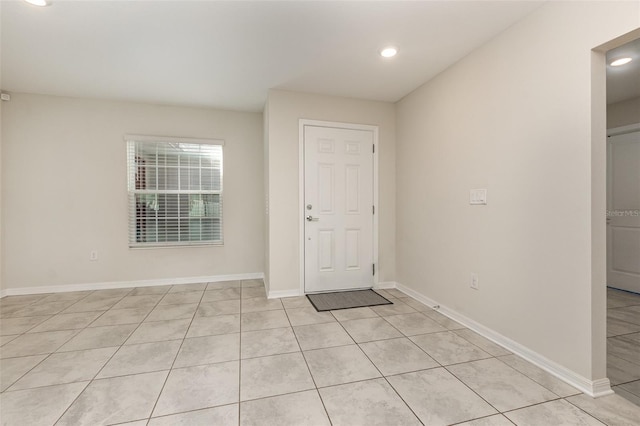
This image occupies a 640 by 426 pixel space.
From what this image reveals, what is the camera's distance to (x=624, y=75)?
A: 2922 millimetres

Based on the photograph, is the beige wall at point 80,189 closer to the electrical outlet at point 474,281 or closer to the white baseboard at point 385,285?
the white baseboard at point 385,285

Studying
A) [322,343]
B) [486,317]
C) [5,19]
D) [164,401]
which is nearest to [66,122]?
[5,19]

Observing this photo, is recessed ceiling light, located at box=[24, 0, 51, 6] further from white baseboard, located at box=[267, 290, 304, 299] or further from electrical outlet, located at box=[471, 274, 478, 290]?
electrical outlet, located at box=[471, 274, 478, 290]

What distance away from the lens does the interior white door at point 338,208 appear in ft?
11.3

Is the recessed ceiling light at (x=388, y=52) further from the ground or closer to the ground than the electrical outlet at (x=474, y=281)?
further from the ground

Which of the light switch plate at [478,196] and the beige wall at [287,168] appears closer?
the light switch plate at [478,196]

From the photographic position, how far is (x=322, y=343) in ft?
7.34

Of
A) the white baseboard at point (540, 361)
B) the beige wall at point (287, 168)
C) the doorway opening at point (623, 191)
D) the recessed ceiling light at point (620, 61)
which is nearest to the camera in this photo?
the white baseboard at point (540, 361)

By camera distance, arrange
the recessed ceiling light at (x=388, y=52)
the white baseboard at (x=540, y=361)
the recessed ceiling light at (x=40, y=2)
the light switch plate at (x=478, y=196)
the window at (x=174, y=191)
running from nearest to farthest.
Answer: the white baseboard at (x=540, y=361) → the recessed ceiling light at (x=40, y=2) → the light switch plate at (x=478, y=196) → the recessed ceiling light at (x=388, y=52) → the window at (x=174, y=191)

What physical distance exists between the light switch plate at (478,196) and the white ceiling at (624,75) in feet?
5.64

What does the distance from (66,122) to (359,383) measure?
4556mm

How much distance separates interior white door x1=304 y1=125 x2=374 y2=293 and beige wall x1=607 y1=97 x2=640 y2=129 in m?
3.31

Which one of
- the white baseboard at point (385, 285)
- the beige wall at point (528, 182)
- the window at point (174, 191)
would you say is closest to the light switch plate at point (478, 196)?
the beige wall at point (528, 182)

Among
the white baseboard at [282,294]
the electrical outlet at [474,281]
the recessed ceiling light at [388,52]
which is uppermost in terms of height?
the recessed ceiling light at [388,52]
